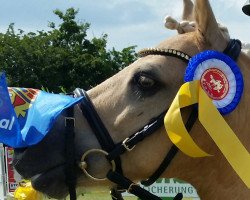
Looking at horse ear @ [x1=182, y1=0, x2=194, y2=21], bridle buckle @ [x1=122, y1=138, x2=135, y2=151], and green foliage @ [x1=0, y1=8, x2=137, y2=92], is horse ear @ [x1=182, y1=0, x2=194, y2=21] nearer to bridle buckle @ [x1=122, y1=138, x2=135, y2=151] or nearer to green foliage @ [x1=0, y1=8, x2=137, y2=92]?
bridle buckle @ [x1=122, y1=138, x2=135, y2=151]

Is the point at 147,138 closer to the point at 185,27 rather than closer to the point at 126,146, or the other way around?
the point at 126,146

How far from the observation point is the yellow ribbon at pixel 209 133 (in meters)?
3.33

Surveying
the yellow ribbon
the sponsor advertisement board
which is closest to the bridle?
the yellow ribbon

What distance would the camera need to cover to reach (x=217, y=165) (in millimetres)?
3523

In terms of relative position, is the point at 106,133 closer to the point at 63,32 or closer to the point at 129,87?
the point at 129,87

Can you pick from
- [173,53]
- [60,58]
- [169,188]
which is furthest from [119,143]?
[60,58]

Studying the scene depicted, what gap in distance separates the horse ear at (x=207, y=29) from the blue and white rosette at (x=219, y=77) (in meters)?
0.12

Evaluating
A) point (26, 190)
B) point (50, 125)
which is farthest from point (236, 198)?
point (26, 190)

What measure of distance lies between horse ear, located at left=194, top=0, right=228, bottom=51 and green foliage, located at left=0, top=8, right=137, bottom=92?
40464mm

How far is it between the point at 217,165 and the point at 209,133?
290 millimetres

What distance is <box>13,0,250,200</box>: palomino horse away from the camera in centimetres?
343

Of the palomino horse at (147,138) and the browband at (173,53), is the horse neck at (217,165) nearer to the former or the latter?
the palomino horse at (147,138)

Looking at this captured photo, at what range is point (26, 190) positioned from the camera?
362 inches

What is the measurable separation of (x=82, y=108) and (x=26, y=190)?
6020 mm
